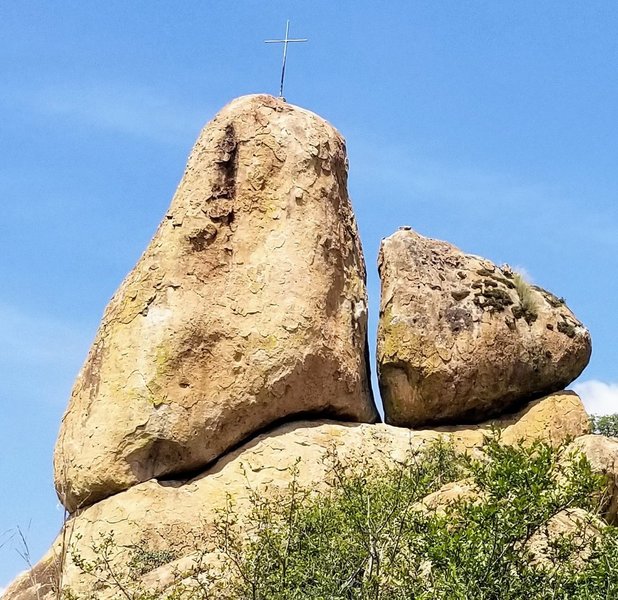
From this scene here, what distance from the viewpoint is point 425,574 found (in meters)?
12.9

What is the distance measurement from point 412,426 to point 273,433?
245 cm

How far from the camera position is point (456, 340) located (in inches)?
811

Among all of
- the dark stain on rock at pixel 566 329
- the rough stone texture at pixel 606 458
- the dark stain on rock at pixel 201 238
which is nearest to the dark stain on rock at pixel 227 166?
the dark stain on rock at pixel 201 238

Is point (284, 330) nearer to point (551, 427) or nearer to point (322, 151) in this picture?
point (322, 151)

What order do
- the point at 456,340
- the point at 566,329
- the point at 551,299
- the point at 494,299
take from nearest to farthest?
the point at 456,340, the point at 494,299, the point at 566,329, the point at 551,299

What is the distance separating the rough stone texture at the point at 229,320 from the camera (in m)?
19.2

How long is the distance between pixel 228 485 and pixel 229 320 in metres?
2.46

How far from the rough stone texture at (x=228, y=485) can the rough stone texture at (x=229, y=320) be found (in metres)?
0.31

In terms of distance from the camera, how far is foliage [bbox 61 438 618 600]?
12.1 metres

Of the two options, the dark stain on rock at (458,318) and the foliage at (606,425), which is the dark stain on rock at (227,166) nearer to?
the dark stain on rock at (458,318)

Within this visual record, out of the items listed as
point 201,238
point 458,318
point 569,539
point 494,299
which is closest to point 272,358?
point 201,238

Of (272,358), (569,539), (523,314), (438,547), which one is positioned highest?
(523,314)

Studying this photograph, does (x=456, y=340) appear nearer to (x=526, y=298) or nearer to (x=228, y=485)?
(x=526, y=298)

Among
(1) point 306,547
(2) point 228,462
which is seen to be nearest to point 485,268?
(2) point 228,462
